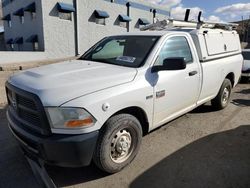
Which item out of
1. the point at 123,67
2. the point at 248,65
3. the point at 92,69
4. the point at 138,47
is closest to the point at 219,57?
the point at 138,47

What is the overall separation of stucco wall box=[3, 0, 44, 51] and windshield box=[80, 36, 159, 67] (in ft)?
50.8

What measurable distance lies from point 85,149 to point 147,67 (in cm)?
148

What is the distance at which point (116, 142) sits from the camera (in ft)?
10.7

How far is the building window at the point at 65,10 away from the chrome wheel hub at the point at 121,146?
1726cm

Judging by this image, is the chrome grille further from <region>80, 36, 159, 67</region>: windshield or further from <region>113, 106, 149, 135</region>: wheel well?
<region>80, 36, 159, 67</region>: windshield

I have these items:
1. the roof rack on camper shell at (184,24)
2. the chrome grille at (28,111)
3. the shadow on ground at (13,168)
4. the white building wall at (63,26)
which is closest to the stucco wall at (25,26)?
the white building wall at (63,26)

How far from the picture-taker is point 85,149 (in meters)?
2.81

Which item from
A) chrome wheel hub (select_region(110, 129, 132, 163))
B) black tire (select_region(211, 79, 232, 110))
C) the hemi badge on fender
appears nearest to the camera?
chrome wheel hub (select_region(110, 129, 132, 163))

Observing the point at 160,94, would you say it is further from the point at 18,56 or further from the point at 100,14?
the point at 100,14

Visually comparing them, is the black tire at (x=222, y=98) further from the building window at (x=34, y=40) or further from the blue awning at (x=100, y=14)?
the blue awning at (x=100, y=14)

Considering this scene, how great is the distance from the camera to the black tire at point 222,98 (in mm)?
5812

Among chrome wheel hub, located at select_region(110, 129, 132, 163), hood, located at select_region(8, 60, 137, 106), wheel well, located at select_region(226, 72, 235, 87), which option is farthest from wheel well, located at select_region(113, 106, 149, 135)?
wheel well, located at select_region(226, 72, 235, 87)

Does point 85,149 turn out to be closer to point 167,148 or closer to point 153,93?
point 153,93

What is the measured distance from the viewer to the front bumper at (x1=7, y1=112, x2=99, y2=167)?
272 centimetres
